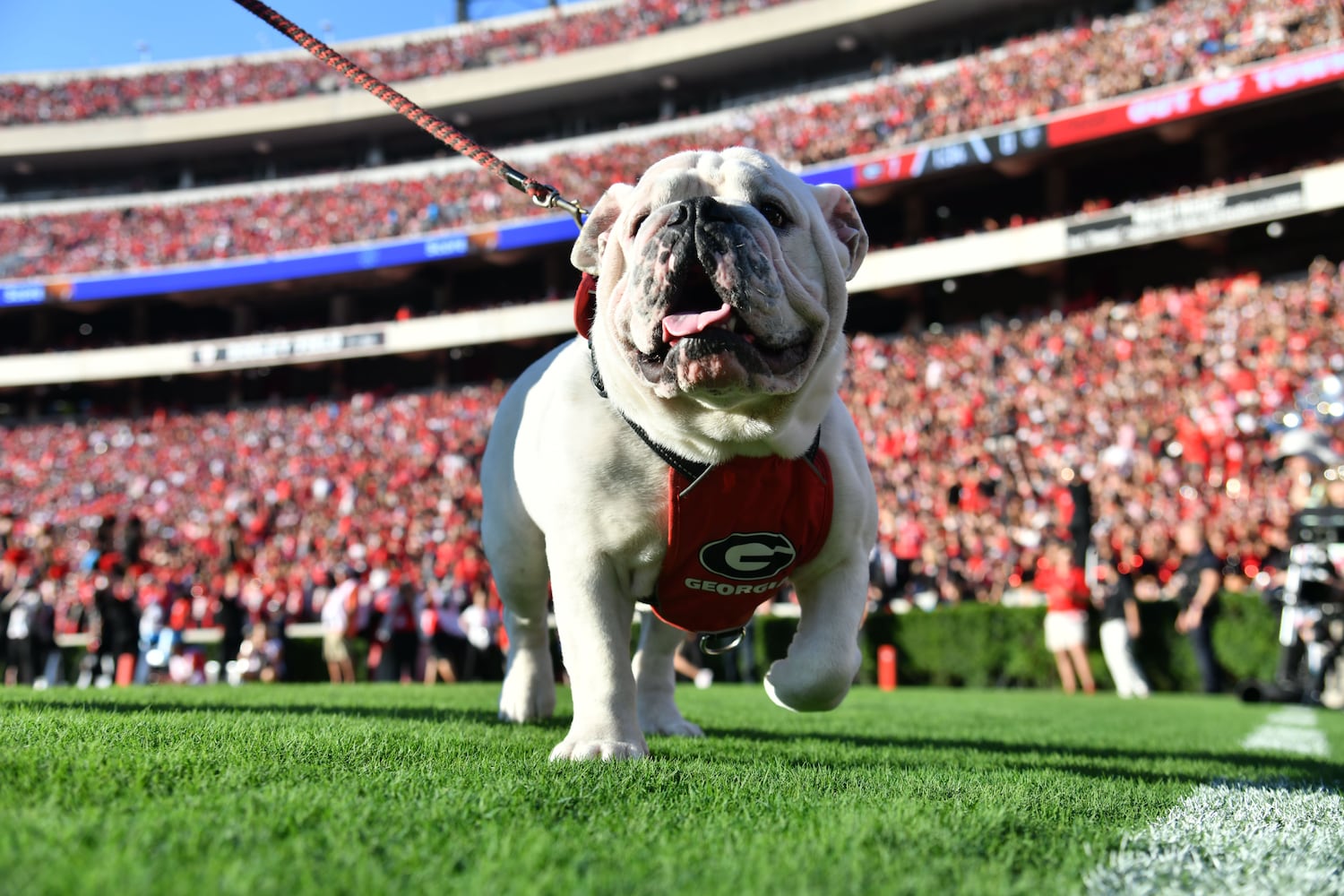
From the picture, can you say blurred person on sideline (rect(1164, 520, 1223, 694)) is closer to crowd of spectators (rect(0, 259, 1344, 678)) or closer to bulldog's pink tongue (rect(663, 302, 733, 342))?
crowd of spectators (rect(0, 259, 1344, 678))

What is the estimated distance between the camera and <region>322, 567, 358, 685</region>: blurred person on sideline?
15203 millimetres

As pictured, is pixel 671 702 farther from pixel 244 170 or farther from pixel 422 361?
pixel 244 170

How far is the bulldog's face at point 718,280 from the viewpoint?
2900 millimetres

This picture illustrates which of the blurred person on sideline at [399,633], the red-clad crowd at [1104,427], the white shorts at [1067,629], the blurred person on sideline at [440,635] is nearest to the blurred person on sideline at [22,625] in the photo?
the blurred person on sideline at [399,633]

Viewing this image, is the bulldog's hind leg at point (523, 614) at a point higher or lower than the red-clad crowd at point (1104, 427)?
lower

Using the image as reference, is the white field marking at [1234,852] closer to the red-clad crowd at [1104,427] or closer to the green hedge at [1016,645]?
the red-clad crowd at [1104,427]

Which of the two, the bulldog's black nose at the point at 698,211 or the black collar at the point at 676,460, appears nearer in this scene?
the bulldog's black nose at the point at 698,211

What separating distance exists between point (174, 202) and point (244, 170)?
3.72m

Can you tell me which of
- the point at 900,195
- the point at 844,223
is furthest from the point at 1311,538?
the point at 900,195

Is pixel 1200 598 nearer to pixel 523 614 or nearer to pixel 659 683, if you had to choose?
pixel 659 683

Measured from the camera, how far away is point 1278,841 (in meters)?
2.35

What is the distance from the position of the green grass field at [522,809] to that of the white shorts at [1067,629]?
8598 millimetres

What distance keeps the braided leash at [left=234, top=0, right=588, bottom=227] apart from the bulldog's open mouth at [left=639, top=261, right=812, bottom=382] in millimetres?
1360

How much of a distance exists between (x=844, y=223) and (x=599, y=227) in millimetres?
777
